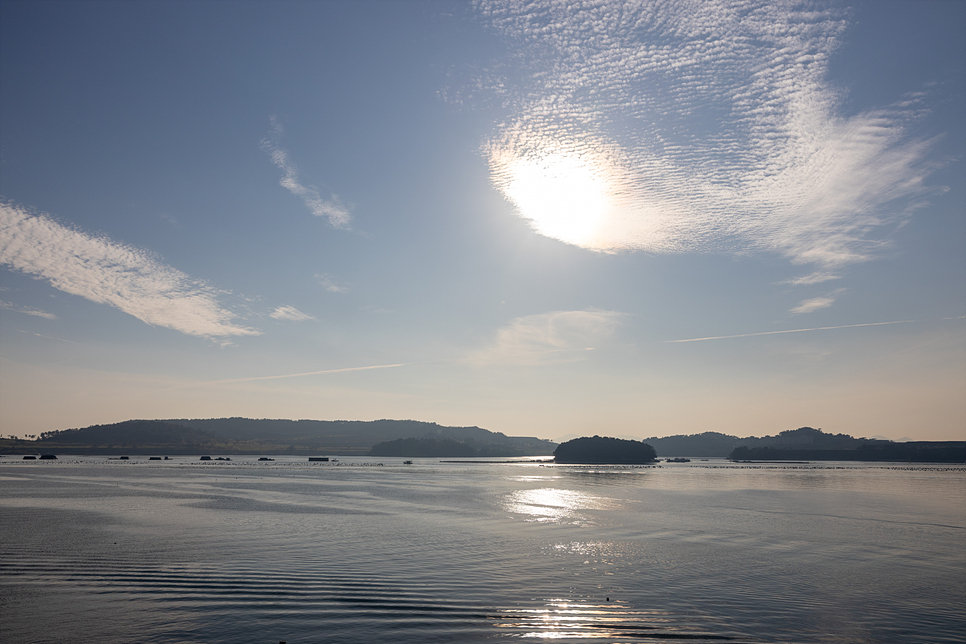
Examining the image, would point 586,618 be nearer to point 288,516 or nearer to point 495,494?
point 288,516

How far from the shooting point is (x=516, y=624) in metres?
20.4

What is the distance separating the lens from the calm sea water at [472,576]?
20094 millimetres

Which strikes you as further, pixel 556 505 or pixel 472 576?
pixel 556 505

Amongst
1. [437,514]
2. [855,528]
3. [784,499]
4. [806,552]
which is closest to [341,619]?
[806,552]

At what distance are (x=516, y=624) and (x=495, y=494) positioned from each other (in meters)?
64.3

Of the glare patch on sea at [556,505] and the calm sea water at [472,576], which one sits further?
the glare patch on sea at [556,505]

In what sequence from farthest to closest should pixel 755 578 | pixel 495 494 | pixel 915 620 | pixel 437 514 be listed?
pixel 495 494, pixel 437 514, pixel 755 578, pixel 915 620

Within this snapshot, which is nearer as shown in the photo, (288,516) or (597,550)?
(597,550)

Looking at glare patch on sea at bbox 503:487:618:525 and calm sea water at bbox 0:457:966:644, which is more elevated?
calm sea water at bbox 0:457:966:644

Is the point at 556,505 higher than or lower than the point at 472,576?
lower

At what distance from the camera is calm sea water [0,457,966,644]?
20094 millimetres

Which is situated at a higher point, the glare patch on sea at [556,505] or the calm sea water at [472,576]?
the calm sea water at [472,576]

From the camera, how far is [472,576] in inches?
1106

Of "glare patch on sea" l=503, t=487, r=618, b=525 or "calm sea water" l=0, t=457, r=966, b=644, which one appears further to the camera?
"glare patch on sea" l=503, t=487, r=618, b=525
